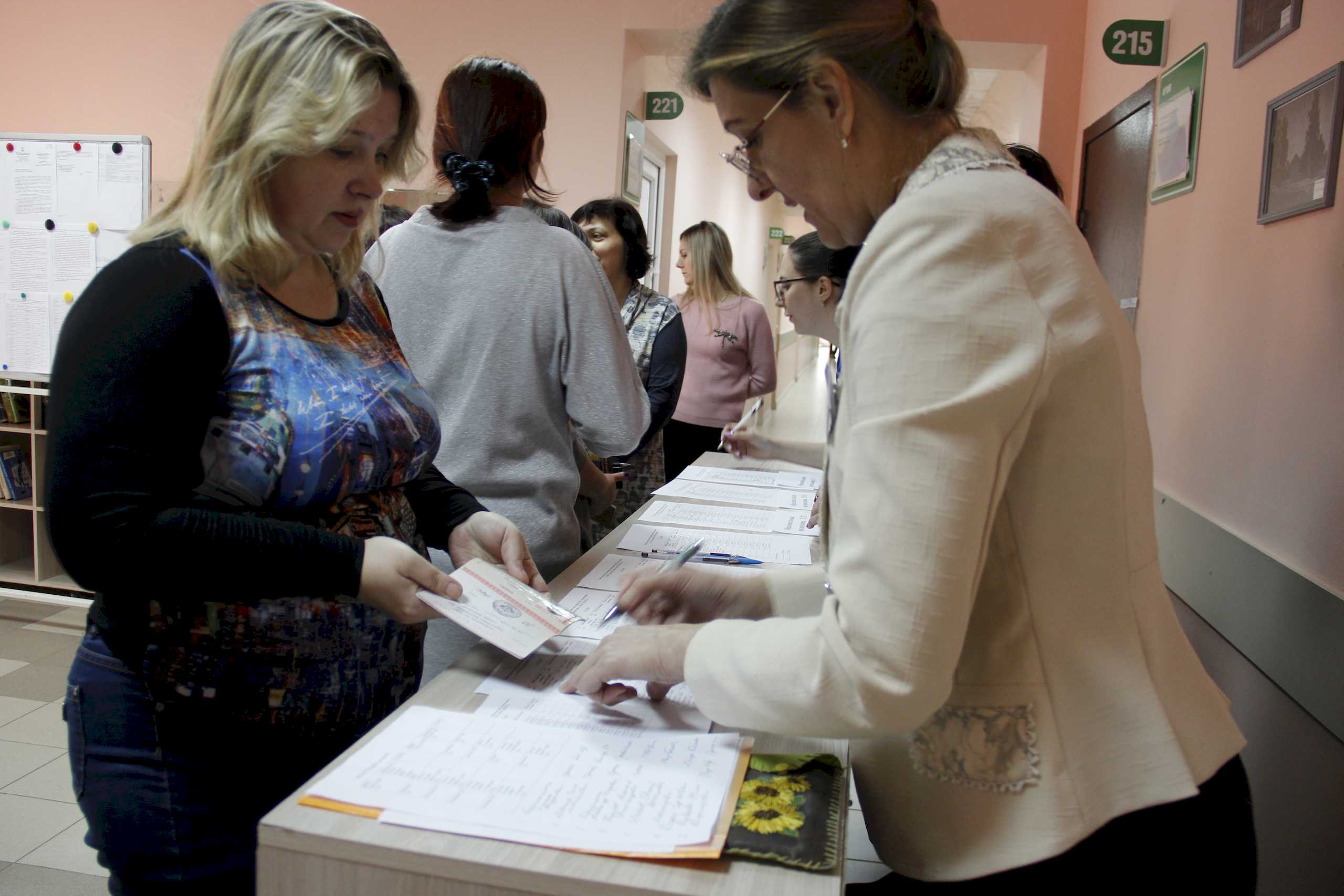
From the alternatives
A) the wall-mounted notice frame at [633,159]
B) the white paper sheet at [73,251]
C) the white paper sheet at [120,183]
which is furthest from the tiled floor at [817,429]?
the white paper sheet at [73,251]

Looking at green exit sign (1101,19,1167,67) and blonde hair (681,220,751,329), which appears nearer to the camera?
green exit sign (1101,19,1167,67)

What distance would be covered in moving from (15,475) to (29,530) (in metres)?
0.46

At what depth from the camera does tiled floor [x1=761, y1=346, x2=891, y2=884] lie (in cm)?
200

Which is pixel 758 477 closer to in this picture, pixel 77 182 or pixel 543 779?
pixel 543 779

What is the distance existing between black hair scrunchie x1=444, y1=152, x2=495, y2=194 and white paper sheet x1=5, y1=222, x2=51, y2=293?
9.17 ft

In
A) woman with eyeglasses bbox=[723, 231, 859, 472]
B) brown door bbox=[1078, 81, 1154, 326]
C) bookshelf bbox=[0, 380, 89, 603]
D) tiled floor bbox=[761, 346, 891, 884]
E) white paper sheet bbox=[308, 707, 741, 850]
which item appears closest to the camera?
white paper sheet bbox=[308, 707, 741, 850]

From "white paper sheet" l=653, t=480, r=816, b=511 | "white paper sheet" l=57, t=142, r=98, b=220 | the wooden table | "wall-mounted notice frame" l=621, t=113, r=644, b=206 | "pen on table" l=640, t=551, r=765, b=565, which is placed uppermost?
"wall-mounted notice frame" l=621, t=113, r=644, b=206

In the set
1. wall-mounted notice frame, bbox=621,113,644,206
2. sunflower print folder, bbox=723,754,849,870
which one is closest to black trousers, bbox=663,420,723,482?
wall-mounted notice frame, bbox=621,113,644,206

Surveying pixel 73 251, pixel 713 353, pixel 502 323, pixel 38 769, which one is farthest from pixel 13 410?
pixel 502 323

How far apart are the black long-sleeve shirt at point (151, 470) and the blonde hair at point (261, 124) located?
0.22 feet

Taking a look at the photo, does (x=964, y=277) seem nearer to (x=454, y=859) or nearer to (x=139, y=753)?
(x=454, y=859)

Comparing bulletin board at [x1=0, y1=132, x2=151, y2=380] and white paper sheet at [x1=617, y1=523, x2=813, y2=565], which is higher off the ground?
bulletin board at [x1=0, y1=132, x2=151, y2=380]

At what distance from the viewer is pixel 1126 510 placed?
0.77 metres

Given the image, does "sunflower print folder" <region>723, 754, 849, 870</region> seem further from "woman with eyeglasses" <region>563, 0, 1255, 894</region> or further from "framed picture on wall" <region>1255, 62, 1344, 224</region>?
"framed picture on wall" <region>1255, 62, 1344, 224</region>
